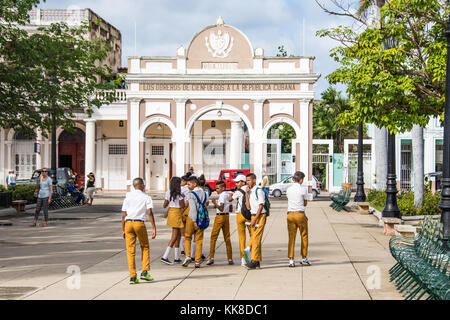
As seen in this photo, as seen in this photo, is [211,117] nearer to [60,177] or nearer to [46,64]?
[60,177]

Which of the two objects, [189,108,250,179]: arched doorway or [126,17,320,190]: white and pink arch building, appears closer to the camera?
[126,17,320,190]: white and pink arch building

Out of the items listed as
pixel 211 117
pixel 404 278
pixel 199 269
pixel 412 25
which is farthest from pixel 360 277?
pixel 211 117

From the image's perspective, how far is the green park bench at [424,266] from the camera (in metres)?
7.05

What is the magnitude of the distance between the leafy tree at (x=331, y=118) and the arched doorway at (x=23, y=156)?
21.2 meters

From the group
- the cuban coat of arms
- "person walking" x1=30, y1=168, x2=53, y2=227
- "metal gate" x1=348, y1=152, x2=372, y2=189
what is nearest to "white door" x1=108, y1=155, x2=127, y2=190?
the cuban coat of arms

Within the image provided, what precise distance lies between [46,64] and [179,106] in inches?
602

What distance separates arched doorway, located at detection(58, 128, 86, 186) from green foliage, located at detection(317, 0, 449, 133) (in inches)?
1095

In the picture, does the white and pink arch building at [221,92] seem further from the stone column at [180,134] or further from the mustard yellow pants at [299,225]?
the mustard yellow pants at [299,225]

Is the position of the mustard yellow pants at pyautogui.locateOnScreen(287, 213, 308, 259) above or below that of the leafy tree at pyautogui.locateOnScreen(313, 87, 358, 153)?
below

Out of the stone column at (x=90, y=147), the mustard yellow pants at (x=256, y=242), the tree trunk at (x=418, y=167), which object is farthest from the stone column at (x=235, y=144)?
the mustard yellow pants at (x=256, y=242)

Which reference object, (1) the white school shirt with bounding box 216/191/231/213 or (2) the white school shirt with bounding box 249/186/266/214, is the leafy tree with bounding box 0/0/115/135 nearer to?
(1) the white school shirt with bounding box 216/191/231/213

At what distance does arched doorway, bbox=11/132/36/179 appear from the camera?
39.2m

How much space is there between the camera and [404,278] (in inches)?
340
